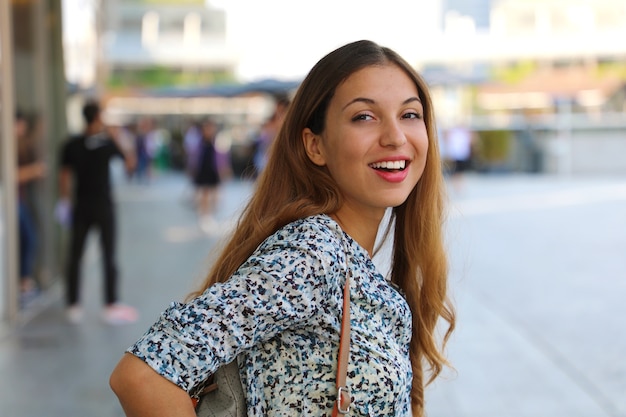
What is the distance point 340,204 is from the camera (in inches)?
73.9

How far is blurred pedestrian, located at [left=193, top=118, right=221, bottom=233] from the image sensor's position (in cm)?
1434

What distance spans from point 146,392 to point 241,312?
0.21m

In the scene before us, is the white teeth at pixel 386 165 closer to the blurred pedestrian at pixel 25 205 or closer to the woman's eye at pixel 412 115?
the woman's eye at pixel 412 115

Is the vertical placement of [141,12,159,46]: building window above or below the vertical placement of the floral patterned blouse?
above

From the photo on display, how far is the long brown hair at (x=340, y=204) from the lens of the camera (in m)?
1.84

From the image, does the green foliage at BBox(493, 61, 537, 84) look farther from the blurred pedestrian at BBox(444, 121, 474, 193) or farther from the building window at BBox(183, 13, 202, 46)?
the blurred pedestrian at BBox(444, 121, 474, 193)

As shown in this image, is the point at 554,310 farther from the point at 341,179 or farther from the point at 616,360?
the point at 341,179

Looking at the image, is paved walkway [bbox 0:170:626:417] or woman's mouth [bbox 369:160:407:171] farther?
paved walkway [bbox 0:170:626:417]

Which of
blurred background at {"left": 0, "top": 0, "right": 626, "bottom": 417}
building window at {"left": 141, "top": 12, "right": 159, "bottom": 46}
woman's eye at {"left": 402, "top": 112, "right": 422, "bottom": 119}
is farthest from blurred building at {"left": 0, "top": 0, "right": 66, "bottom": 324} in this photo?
building window at {"left": 141, "top": 12, "right": 159, "bottom": 46}

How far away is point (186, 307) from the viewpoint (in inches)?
60.2

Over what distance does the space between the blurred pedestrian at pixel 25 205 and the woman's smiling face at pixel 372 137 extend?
6.40 m

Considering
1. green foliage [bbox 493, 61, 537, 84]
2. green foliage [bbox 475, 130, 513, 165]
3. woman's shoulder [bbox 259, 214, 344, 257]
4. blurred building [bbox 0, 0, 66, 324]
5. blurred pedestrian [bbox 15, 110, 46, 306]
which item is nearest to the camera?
woman's shoulder [bbox 259, 214, 344, 257]

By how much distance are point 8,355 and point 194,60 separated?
4800 centimetres

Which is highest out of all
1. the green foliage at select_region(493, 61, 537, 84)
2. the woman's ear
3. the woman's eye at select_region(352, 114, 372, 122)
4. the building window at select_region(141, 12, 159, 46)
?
the building window at select_region(141, 12, 159, 46)
